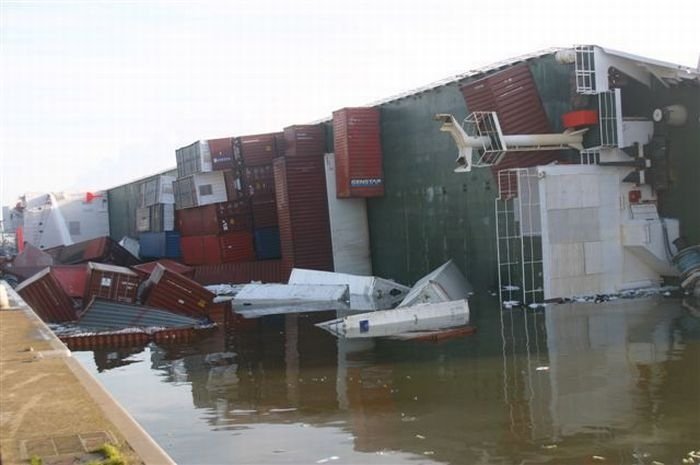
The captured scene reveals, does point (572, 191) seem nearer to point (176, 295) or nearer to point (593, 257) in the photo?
point (593, 257)

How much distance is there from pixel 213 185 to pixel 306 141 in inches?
249

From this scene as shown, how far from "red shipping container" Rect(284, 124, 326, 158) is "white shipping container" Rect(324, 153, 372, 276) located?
1.42m

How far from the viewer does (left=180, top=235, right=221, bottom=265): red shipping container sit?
3822cm

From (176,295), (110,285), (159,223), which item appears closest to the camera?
(176,295)

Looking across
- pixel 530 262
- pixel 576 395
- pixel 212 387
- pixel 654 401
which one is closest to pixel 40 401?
pixel 212 387

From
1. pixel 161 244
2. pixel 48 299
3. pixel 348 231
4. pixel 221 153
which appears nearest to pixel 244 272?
pixel 221 153

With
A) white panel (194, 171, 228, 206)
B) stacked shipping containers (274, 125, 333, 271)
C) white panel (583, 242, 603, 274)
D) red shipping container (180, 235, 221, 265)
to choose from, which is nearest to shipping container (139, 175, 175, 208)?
red shipping container (180, 235, 221, 265)

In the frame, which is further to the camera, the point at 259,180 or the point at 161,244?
the point at 161,244

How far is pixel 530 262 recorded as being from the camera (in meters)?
23.3

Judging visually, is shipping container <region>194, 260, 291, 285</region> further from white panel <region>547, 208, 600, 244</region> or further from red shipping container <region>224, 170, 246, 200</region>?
white panel <region>547, 208, 600, 244</region>

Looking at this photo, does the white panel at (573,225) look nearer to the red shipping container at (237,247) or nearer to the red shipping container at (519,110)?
the red shipping container at (519,110)

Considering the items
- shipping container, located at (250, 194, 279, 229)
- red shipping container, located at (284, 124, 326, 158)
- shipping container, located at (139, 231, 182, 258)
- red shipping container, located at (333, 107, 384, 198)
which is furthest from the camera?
shipping container, located at (139, 231, 182, 258)

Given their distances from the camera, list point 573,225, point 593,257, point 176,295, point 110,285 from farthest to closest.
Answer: point 110,285 < point 176,295 < point 593,257 < point 573,225

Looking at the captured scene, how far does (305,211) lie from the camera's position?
111 ft
